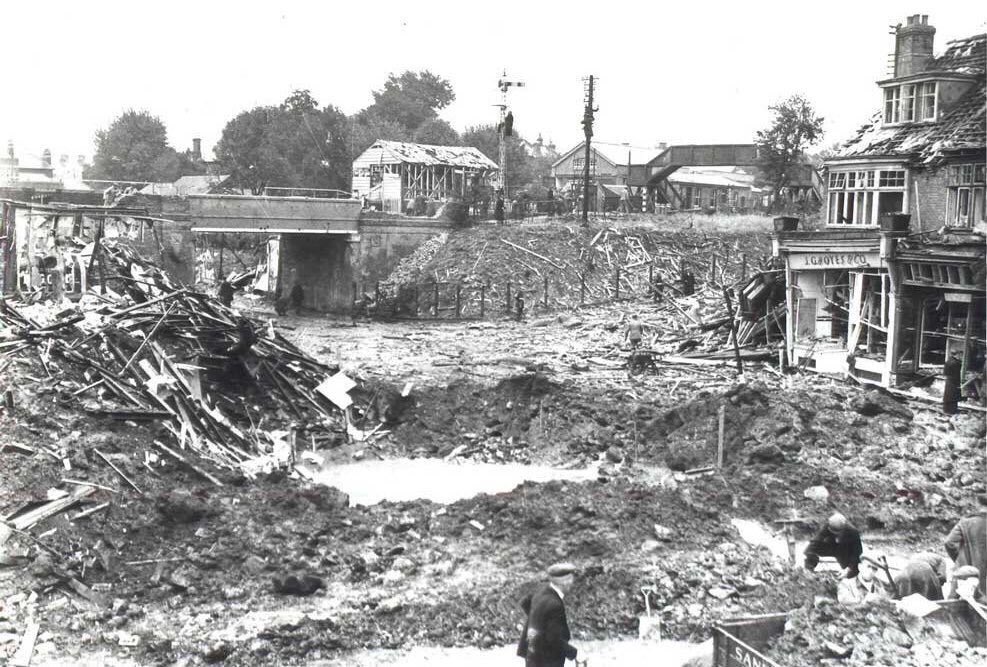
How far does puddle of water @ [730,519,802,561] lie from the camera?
53.5ft

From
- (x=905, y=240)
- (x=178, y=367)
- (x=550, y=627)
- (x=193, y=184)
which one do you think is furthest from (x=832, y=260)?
(x=193, y=184)

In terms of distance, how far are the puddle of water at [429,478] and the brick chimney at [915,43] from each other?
50.6 feet

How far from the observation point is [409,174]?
188 feet

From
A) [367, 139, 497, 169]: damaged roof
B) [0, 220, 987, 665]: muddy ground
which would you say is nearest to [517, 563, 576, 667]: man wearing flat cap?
[0, 220, 987, 665]: muddy ground

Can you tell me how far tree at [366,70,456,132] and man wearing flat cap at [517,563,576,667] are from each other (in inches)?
3174

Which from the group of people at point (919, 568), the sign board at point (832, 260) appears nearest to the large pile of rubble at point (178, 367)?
the group of people at point (919, 568)

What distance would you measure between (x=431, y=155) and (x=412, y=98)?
125 ft

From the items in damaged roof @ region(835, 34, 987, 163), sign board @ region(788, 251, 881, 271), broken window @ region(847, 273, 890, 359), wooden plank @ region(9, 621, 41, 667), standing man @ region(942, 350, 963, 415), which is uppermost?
damaged roof @ region(835, 34, 987, 163)

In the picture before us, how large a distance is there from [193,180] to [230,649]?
2649 inches

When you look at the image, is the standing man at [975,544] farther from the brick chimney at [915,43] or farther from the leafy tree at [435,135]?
the leafy tree at [435,135]

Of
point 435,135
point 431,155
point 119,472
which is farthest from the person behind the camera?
point 435,135

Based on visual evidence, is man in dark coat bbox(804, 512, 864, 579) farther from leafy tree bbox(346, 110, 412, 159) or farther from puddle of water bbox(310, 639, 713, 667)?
leafy tree bbox(346, 110, 412, 159)

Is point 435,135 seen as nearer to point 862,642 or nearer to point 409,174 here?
point 409,174

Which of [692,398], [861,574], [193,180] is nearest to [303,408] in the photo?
[692,398]
